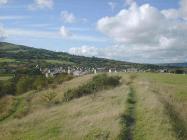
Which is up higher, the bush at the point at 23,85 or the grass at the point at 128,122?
the grass at the point at 128,122

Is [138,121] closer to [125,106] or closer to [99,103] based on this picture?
[125,106]

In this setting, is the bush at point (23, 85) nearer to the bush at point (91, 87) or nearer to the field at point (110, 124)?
the bush at point (91, 87)

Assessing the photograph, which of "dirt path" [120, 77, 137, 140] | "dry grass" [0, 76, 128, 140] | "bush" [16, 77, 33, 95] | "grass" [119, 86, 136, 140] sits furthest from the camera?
"bush" [16, 77, 33, 95]

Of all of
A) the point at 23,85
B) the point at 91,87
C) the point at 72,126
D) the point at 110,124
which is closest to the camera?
the point at 110,124

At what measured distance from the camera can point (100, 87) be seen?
64.5 m

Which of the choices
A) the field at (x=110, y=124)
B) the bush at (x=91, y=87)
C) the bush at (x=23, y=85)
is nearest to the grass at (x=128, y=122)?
the field at (x=110, y=124)

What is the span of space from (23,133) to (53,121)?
3.93 metres

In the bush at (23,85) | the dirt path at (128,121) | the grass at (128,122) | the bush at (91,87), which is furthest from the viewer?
the bush at (23,85)

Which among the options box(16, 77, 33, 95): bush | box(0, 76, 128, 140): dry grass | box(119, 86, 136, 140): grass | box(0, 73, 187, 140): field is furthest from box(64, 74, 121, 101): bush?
box(16, 77, 33, 95): bush

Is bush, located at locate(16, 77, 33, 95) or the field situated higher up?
the field

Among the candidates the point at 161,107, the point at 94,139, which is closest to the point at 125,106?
the point at 161,107

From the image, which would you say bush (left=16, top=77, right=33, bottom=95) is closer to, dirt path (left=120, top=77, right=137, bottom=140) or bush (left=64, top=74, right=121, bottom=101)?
bush (left=64, top=74, right=121, bottom=101)

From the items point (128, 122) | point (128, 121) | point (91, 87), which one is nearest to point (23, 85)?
point (91, 87)

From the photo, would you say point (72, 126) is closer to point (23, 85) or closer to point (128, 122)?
point (128, 122)
